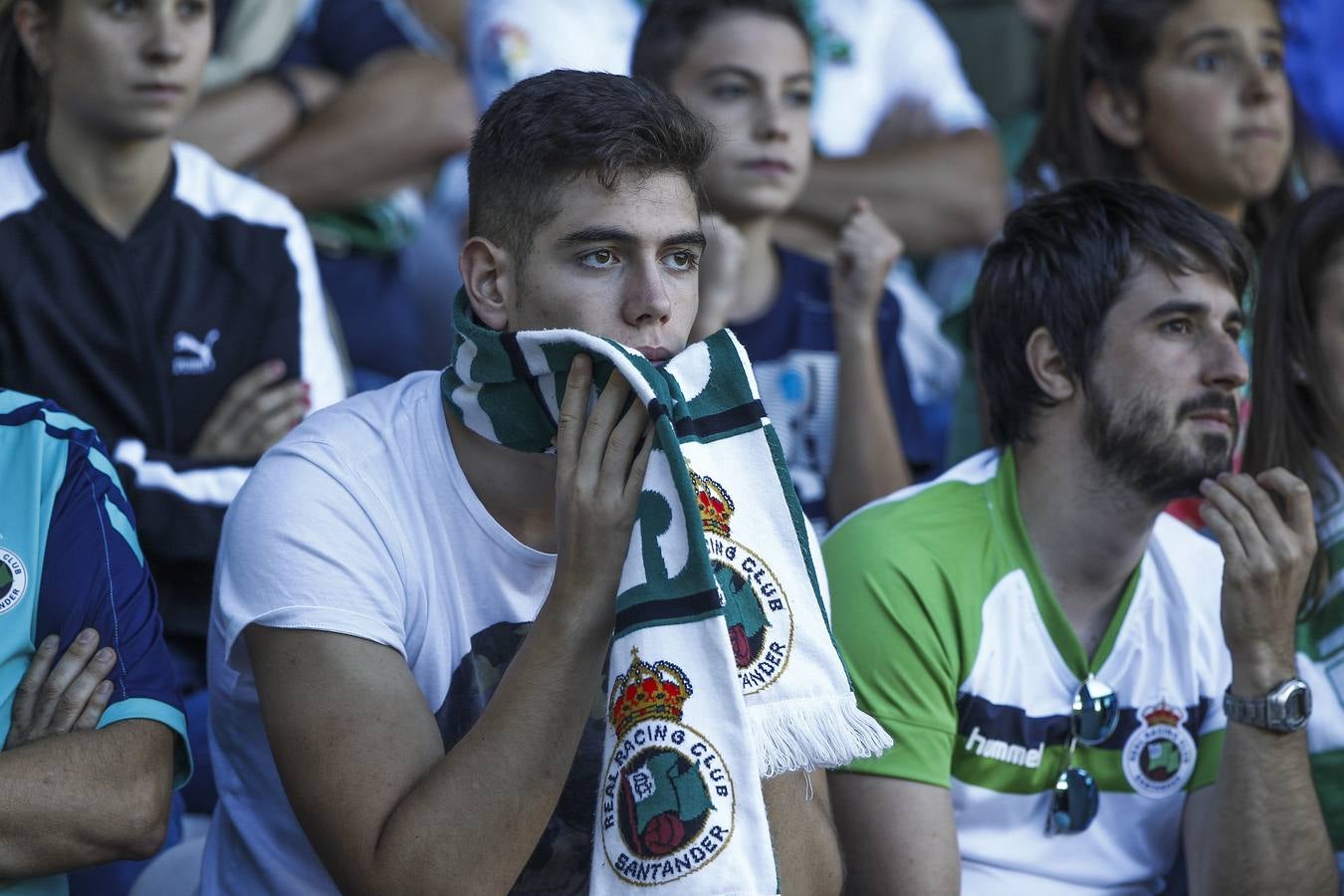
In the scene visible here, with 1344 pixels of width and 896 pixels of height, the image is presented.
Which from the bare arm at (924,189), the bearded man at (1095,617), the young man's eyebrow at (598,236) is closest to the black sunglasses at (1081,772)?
the bearded man at (1095,617)

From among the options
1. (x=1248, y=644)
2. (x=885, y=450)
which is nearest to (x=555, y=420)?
(x=1248, y=644)

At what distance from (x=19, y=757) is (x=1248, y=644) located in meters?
1.87

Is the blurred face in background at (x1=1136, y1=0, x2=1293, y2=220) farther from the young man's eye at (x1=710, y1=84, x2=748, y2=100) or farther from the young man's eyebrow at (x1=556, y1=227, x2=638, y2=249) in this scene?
the young man's eyebrow at (x1=556, y1=227, x2=638, y2=249)

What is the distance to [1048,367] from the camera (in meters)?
2.88

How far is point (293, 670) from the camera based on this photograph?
6.53ft

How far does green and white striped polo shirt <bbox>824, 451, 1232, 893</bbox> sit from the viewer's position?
8.35 ft

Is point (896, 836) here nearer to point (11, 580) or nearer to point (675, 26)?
point (11, 580)

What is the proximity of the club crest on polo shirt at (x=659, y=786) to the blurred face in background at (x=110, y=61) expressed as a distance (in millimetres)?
1858

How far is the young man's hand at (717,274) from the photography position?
3402mm

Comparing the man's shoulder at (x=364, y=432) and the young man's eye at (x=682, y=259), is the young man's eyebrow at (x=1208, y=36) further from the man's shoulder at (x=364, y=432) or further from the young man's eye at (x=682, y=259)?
the man's shoulder at (x=364, y=432)

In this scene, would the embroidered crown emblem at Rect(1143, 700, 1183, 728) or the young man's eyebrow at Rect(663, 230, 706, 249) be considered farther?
the embroidered crown emblem at Rect(1143, 700, 1183, 728)

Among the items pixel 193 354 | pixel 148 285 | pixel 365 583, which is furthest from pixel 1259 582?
pixel 148 285

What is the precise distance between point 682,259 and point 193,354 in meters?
1.35

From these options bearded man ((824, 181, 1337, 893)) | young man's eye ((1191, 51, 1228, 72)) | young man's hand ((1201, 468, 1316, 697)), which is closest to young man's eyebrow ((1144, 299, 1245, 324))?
bearded man ((824, 181, 1337, 893))
